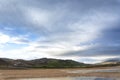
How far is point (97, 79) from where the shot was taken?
4488 cm

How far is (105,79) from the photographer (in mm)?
44875

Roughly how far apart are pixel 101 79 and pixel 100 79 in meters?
0.19

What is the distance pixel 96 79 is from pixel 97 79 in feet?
0.60

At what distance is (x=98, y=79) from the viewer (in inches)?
1768

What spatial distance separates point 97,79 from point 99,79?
1.07 ft

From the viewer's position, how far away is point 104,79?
147 feet

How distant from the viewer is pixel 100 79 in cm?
4481

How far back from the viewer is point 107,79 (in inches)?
1757

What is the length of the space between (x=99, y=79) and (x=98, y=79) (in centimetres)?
16

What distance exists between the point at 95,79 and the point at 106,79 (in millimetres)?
1799

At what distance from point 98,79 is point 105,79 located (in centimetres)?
113

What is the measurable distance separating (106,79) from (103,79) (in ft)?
1.59

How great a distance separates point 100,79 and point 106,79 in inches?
38.2

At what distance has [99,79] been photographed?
4488 centimetres
